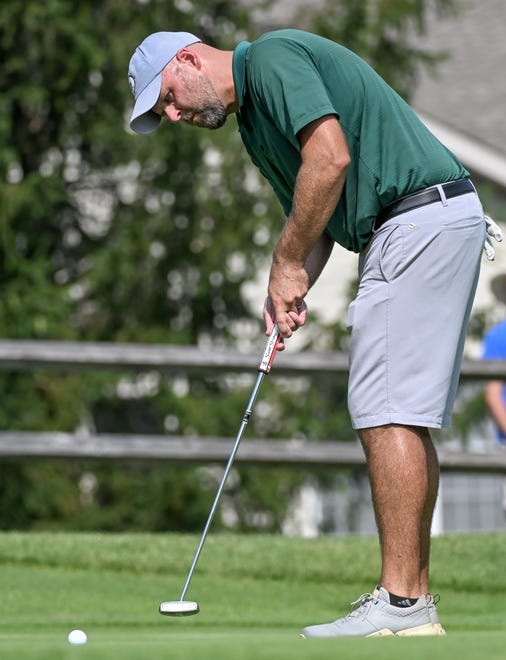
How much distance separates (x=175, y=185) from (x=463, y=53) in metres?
4.97

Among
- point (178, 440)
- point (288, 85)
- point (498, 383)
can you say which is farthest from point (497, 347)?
point (288, 85)

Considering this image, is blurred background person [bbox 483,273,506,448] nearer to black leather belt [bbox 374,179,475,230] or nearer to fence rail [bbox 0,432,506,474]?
fence rail [bbox 0,432,506,474]

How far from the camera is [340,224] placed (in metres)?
4.55

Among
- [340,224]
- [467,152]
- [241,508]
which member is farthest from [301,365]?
[467,152]

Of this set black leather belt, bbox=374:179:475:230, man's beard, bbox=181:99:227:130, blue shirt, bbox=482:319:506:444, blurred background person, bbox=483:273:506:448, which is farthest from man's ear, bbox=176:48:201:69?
blue shirt, bbox=482:319:506:444

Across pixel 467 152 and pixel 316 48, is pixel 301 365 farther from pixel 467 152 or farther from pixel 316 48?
pixel 467 152

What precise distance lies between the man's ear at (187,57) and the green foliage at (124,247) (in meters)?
9.37

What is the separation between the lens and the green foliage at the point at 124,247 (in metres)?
14.1

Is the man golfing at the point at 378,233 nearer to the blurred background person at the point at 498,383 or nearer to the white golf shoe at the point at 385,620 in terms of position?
the white golf shoe at the point at 385,620

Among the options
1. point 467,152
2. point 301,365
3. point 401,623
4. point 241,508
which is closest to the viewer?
point 401,623

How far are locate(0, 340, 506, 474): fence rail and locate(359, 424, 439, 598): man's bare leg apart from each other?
4167 millimetres

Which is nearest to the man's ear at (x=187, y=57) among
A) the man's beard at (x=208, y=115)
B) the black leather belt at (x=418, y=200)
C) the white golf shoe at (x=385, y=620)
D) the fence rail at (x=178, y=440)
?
the man's beard at (x=208, y=115)

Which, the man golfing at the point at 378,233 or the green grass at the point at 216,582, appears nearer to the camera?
the man golfing at the point at 378,233

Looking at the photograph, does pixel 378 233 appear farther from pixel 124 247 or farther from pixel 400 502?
pixel 124 247
